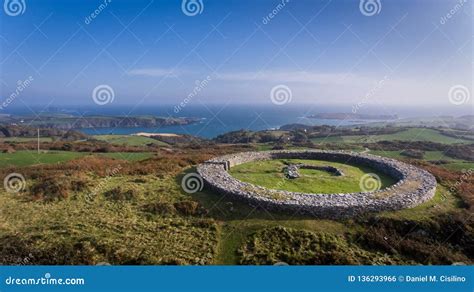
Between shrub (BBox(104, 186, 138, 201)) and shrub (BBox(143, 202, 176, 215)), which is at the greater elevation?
shrub (BBox(104, 186, 138, 201))

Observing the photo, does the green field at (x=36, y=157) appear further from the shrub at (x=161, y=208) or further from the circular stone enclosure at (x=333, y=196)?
the shrub at (x=161, y=208)

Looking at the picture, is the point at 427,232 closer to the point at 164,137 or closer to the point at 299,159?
A: the point at 299,159

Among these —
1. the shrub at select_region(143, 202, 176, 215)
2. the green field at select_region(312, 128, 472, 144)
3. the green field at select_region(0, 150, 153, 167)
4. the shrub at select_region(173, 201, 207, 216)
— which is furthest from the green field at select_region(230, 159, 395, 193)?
the green field at select_region(312, 128, 472, 144)

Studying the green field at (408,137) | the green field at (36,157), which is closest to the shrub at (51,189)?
the green field at (36,157)

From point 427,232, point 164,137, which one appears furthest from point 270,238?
point 164,137

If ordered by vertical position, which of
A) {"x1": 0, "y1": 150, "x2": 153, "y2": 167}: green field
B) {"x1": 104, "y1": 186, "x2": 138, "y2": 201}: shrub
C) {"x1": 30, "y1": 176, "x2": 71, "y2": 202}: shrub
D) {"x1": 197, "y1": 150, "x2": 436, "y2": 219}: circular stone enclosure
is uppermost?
{"x1": 0, "y1": 150, "x2": 153, "y2": 167}: green field

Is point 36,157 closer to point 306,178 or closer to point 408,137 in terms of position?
point 306,178

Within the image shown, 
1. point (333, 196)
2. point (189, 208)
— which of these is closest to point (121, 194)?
point (189, 208)

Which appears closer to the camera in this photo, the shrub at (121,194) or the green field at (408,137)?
the shrub at (121,194)

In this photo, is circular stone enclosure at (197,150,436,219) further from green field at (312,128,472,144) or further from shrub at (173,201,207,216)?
green field at (312,128,472,144)
